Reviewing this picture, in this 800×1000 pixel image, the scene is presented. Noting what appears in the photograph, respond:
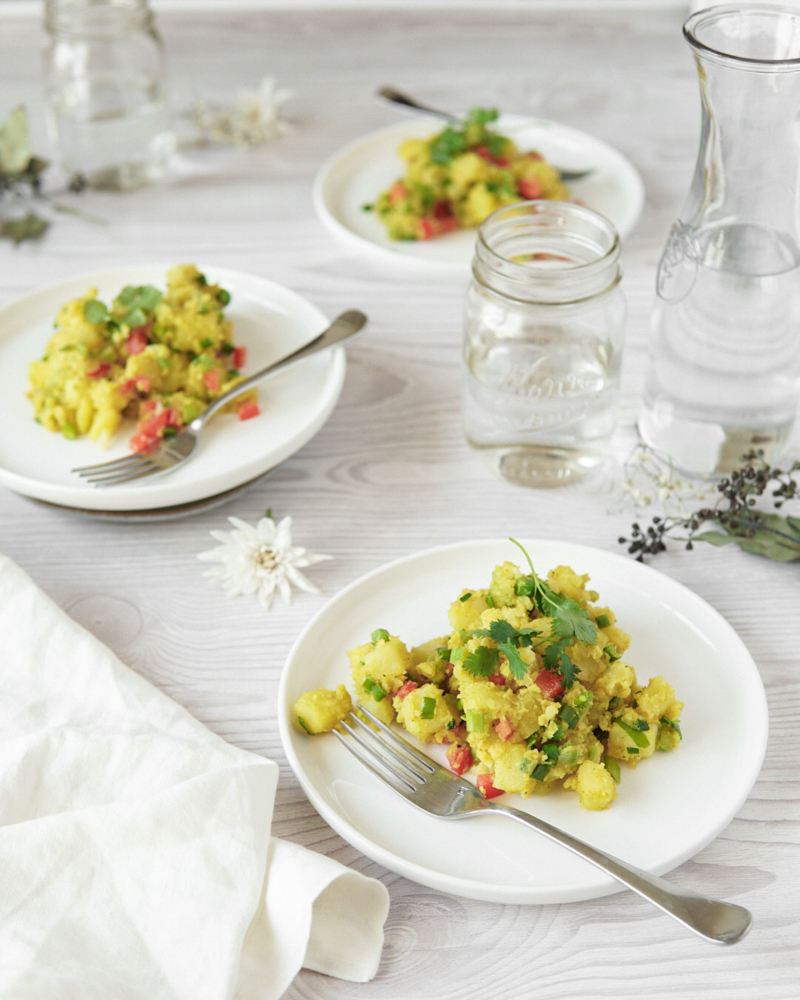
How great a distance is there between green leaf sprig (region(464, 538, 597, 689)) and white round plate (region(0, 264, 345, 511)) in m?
0.45

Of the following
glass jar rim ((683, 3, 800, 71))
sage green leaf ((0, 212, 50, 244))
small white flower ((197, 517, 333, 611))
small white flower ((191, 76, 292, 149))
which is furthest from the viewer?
small white flower ((191, 76, 292, 149))

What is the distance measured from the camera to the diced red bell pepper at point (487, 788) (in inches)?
36.6

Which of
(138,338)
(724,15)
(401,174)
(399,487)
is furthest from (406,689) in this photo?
(401,174)

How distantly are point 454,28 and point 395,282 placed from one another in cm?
115

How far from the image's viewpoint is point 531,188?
1.79 metres

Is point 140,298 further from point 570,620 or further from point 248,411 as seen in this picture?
point 570,620

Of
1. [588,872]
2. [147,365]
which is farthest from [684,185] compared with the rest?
[588,872]

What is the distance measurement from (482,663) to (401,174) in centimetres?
130

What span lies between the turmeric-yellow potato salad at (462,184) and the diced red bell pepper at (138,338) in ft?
1.87

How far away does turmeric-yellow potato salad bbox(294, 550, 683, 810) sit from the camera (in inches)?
36.2

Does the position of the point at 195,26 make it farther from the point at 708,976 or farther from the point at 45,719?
the point at 708,976

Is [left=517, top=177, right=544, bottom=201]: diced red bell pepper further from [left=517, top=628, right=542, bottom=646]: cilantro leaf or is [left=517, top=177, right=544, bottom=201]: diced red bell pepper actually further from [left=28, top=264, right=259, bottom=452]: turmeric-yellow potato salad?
[left=517, top=628, right=542, bottom=646]: cilantro leaf

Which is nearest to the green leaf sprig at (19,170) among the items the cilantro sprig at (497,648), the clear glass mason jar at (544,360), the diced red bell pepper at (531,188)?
the diced red bell pepper at (531,188)

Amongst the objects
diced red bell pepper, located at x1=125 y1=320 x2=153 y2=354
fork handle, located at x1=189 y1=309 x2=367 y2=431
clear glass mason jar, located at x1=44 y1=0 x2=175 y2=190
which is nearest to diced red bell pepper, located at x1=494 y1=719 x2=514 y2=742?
fork handle, located at x1=189 y1=309 x2=367 y2=431
